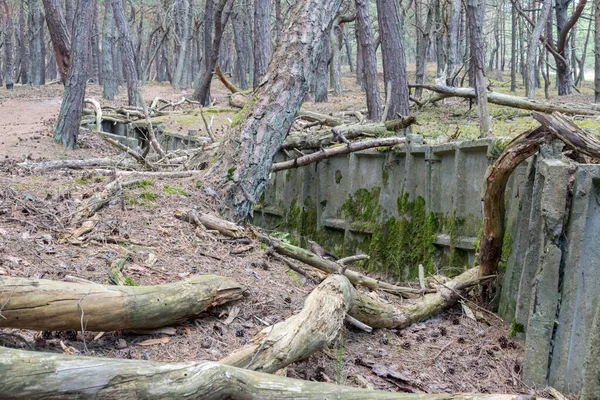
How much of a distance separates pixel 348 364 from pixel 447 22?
21.4 m

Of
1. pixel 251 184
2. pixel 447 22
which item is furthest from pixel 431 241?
pixel 447 22

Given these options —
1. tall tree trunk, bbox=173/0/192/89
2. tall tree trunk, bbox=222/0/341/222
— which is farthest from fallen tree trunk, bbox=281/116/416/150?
tall tree trunk, bbox=173/0/192/89

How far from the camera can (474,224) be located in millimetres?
7691

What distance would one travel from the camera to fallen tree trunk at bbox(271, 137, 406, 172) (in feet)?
30.7

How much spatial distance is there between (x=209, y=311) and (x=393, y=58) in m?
10.0

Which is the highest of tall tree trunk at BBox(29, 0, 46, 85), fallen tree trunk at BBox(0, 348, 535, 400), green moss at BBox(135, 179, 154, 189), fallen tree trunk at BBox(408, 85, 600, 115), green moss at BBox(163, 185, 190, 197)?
tall tree trunk at BBox(29, 0, 46, 85)

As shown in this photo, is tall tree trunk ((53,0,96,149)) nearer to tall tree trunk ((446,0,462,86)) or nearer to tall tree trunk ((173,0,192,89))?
tall tree trunk ((446,0,462,86))

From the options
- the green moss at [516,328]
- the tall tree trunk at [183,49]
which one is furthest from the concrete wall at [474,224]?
the tall tree trunk at [183,49]

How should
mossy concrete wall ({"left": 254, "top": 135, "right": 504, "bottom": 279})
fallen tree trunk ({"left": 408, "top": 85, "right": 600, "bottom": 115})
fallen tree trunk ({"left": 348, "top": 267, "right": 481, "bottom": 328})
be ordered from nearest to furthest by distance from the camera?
fallen tree trunk ({"left": 348, "top": 267, "right": 481, "bottom": 328}) → mossy concrete wall ({"left": 254, "top": 135, "right": 504, "bottom": 279}) → fallen tree trunk ({"left": 408, "top": 85, "right": 600, "bottom": 115})

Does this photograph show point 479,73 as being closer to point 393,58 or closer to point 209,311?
point 393,58

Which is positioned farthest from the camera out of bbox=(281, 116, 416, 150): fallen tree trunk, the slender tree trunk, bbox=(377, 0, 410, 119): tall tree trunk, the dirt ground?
bbox=(377, 0, 410, 119): tall tree trunk

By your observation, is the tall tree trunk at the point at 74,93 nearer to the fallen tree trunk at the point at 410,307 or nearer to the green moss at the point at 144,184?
the green moss at the point at 144,184

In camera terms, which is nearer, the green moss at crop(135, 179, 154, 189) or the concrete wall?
the concrete wall

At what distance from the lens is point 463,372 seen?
5.38m
